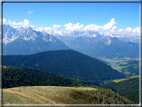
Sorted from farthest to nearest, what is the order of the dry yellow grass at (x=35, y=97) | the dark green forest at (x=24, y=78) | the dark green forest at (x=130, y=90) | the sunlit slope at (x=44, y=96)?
the dark green forest at (x=130, y=90) < the dark green forest at (x=24, y=78) < the sunlit slope at (x=44, y=96) < the dry yellow grass at (x=35, y=97)

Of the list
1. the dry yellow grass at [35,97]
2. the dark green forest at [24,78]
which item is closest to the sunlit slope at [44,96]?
the dry yellow grass at [35,97]

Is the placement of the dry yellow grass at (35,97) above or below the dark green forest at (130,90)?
above

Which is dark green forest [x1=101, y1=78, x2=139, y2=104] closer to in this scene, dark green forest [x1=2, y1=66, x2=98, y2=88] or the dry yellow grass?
dark green forest [x1=2, y1=66, x2=98, y2=88]

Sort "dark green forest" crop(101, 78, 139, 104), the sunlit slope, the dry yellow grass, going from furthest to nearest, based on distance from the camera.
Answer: "dark green forest" crop(101, 78, 139, 104) < the sunlit slope < the dry yellow grass

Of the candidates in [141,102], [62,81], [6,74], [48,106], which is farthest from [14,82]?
[141,102]

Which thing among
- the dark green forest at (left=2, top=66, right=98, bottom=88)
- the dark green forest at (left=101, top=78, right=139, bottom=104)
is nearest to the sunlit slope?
the dark green forest at (left=2, top=66, right=98, bottom=88)

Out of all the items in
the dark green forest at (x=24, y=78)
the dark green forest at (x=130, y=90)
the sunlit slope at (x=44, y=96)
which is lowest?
the dark green forest at (x=130, y=90)

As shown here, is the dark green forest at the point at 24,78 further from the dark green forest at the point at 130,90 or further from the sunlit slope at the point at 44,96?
the sunlit slope at the point at 44,96

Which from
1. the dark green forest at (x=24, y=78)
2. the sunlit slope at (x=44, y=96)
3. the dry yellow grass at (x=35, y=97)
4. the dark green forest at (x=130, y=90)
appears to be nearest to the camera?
the dry yellow grass at (x=35, y=97)

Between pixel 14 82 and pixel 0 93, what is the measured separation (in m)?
80.6

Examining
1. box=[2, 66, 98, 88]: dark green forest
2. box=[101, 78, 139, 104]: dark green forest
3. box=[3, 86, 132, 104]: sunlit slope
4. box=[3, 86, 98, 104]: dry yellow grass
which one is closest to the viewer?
box=[3, 86, 98, 104]: dry yellow grass

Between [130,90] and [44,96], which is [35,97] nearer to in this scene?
[44,96]

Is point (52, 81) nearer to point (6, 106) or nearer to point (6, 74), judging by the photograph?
point (6, 74)

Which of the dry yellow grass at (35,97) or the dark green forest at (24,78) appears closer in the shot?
the dry yellow grass at (35,97)
